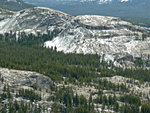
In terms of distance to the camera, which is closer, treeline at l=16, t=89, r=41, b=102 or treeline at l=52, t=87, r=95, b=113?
treeline at l=52, t=87, r=95, b=113

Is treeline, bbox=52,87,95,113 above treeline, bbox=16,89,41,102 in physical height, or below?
below

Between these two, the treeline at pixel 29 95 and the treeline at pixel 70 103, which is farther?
the treeline at pixel 29 95

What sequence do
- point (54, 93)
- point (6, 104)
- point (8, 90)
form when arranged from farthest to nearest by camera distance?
point (54, 93), point (8, 90), point (6, 104)

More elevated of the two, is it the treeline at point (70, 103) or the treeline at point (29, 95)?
the treeline at point (29, 95)

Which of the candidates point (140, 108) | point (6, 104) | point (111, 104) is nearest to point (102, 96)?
point (111, 104)

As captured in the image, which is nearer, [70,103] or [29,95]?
[29,95]

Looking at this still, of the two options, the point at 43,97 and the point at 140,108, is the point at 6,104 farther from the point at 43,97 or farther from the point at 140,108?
the point at 140,108

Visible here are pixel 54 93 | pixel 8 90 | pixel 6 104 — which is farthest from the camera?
pixel 54 93

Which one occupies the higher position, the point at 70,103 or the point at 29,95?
the point at 29,95

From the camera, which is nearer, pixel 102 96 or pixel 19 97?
pixel 19 97
